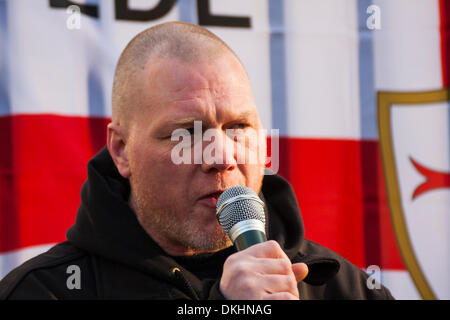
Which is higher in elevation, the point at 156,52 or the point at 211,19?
the point at 211,19

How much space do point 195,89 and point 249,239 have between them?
0.51m

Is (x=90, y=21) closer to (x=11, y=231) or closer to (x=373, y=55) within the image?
(x=11, y=231)

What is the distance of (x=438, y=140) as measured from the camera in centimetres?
214

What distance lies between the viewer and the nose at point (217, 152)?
1.24m

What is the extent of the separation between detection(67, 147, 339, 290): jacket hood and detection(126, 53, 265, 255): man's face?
6 centimetres

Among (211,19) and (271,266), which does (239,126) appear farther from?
(211,19)

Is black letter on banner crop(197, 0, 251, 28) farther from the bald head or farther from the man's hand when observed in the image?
the man's hand

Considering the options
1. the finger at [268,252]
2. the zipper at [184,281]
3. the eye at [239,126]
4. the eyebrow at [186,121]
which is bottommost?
→ the zipper at [184,281]

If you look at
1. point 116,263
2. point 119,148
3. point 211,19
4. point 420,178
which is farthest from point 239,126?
point 420,178

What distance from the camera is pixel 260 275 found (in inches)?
33.9

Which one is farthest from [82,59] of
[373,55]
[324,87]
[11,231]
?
[373,55]

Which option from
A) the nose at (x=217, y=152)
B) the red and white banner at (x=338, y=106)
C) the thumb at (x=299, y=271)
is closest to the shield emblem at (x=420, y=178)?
the red and white banner at (x=338, y=106)

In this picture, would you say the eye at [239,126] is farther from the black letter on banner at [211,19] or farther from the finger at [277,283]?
the black letter on banner at [211,19]

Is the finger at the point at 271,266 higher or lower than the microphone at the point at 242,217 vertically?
lower
